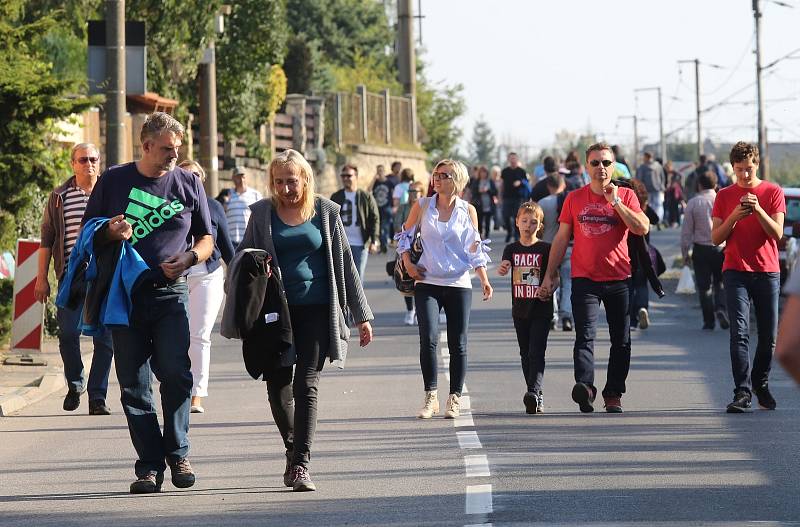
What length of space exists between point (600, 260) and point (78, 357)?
12.6 feet

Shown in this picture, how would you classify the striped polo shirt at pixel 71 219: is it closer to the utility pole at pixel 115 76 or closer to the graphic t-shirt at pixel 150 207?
the graphic t-shirt at pixel 150 207

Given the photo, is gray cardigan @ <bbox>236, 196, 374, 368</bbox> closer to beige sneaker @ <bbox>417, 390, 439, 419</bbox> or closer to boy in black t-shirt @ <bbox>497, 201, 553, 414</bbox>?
beige sneaker @ <bbox>417, 390, 439, 419</bbox>

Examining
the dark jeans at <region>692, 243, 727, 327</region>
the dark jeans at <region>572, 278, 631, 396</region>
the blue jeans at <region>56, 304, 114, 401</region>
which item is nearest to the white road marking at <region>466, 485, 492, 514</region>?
the dark jeans at <region>572, 278, 631, 396</region>

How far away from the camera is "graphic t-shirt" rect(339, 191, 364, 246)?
19234mm

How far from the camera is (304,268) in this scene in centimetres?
845

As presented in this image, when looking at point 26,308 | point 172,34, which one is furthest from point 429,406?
point 172,34

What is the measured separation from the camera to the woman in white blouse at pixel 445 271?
11.3 m

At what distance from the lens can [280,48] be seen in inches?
1544

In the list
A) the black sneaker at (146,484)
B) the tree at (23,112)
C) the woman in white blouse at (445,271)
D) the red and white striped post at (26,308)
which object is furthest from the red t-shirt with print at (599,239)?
the tree at (23,112)

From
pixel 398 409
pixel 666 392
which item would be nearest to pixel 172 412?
pixel 398 409

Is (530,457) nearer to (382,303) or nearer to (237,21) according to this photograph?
Result: (382,303)

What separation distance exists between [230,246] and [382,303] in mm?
11794

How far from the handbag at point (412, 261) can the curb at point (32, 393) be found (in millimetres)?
2938

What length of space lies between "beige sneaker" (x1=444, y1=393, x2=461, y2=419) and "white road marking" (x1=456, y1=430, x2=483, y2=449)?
717 millimetres
